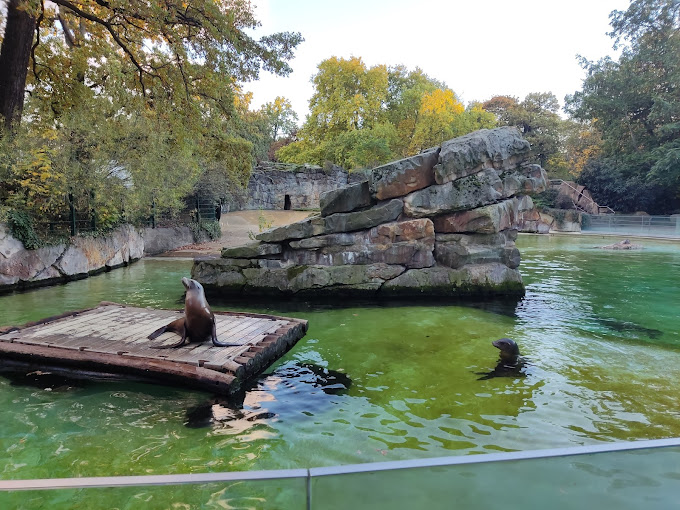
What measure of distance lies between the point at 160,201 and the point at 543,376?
13911 mm

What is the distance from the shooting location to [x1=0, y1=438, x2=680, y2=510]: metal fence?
5.34 ft

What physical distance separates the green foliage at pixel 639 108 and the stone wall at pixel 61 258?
28.4 metres

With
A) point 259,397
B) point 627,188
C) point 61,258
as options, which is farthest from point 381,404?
point 627,188

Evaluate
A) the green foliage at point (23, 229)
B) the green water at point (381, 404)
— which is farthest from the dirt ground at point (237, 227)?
the green water at point (381, 404)

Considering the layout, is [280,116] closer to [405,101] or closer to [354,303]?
[405,101]

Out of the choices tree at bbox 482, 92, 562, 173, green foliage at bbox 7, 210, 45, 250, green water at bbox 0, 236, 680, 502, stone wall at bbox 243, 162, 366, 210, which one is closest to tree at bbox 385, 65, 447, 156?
stone wall at bbox 243, 162, 366, 210

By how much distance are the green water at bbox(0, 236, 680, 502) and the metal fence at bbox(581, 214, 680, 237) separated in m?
21.0

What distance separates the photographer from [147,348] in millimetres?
5230

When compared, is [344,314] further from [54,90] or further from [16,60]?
[54,90]

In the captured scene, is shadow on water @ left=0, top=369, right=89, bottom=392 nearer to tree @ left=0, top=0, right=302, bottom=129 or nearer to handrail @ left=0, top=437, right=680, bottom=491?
handrail @ left=0, top=437, right=680, bottom=491

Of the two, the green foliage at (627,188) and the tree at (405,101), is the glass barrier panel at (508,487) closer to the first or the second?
the tree at (405,101)

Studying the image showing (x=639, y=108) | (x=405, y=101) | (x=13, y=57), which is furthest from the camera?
(x=405, y=101)

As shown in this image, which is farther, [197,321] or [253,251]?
[253,251]

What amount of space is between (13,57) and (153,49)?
9.96 feet
